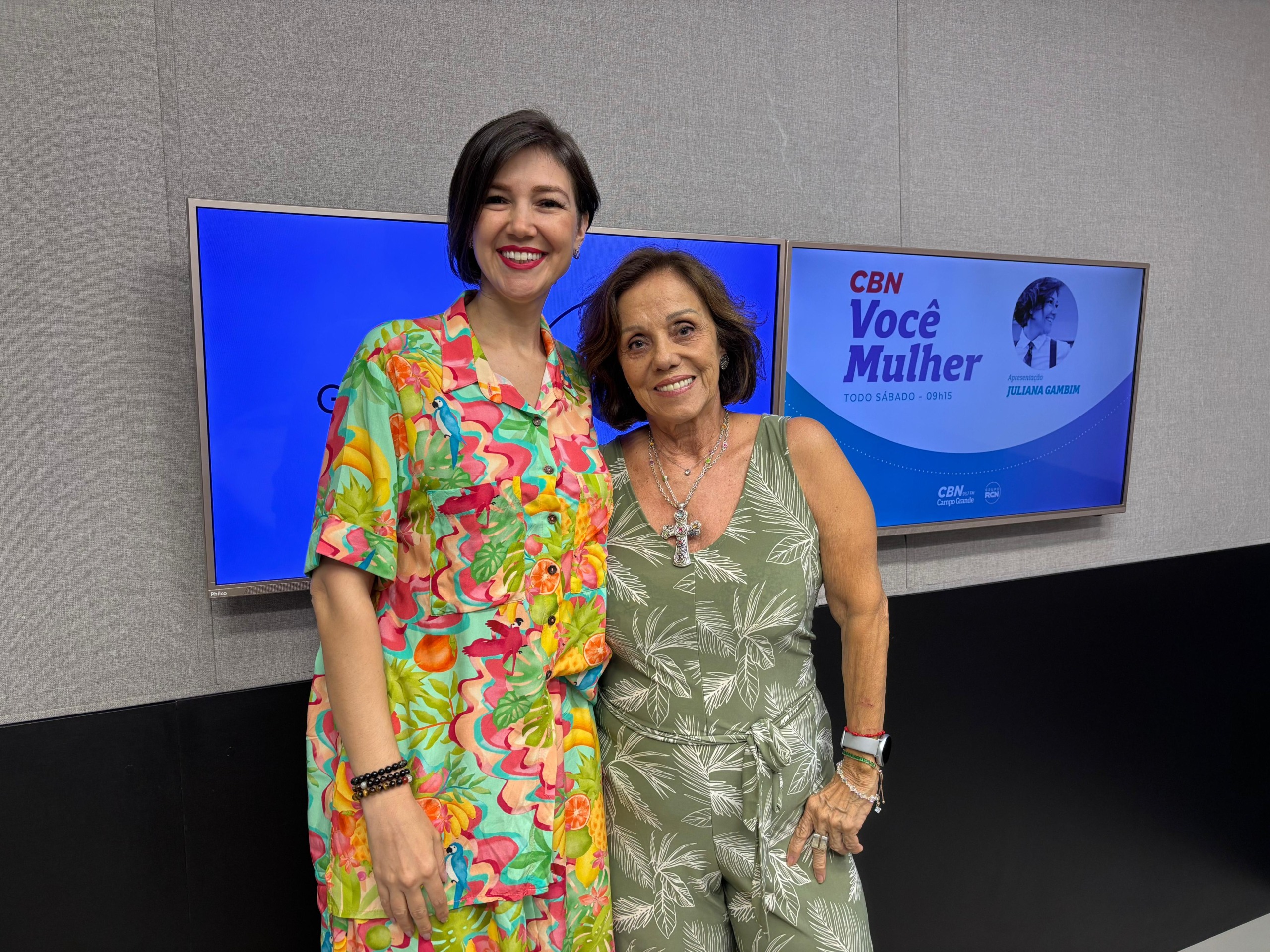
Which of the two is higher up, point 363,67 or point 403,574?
point 363,67

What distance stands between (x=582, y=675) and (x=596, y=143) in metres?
1.31

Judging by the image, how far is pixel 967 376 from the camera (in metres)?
2.55

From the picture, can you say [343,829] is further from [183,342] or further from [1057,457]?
[1057,457]

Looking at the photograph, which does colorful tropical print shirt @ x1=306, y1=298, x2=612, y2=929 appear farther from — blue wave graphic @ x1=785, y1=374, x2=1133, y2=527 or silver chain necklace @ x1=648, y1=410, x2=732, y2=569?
blue wave graphic @ x1=785, y1=374, x2=1133, y2=527

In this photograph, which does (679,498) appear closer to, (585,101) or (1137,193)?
(585,101)

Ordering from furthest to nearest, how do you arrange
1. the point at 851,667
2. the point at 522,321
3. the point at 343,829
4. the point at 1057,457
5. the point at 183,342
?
the point at 1057,457 → the point at 183,342 → the point at 851,667 → the point at 522,321 → the point at 343,829

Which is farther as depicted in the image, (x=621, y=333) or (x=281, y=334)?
(x=281, y=334)

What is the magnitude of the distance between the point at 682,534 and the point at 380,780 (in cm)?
56

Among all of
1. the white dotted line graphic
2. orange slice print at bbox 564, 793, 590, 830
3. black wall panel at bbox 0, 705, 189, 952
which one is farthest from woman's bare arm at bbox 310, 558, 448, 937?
the white dotted line graphic

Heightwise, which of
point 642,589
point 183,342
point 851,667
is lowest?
point 851,667

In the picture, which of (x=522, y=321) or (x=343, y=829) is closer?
(x=343, y=829)

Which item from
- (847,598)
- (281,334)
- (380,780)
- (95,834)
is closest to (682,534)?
(847,598)

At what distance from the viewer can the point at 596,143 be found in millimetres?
2104

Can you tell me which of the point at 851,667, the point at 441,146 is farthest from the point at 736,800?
the point at 441,146
